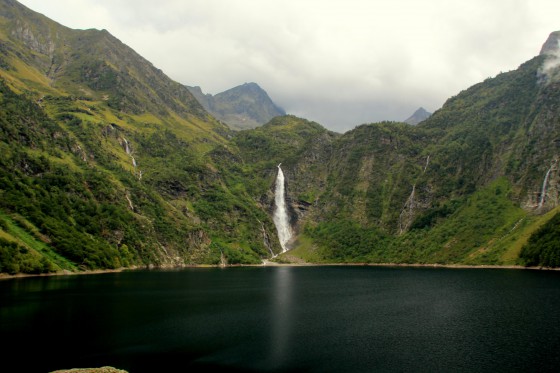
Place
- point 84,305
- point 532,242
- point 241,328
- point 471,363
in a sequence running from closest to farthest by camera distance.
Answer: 1. point 471,363
2. point 241,328
3. point 84,305
4. point 532,242

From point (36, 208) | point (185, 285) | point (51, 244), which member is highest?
point (36, 208)

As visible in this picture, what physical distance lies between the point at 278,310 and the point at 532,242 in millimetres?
139951

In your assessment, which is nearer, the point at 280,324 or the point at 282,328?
the point at 282,328

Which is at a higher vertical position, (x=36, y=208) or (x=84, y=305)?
(x=36, y=208)

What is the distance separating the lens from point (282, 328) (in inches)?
3007

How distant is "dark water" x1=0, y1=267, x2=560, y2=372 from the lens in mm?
55438

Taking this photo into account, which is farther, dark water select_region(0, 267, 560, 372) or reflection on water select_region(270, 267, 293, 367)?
reflection on water select_region(270, 267, 293, 367)

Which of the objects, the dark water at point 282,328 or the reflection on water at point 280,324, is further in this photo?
the reflection on water at point 280,324

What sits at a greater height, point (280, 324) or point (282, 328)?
point (282, 328)

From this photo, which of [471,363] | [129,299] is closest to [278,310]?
[129,299]

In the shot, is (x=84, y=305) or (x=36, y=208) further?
(x=36, y=208)

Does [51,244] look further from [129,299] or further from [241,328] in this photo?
[241,328]

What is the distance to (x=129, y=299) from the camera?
103250 millimetres

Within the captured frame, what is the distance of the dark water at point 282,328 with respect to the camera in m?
55.4
